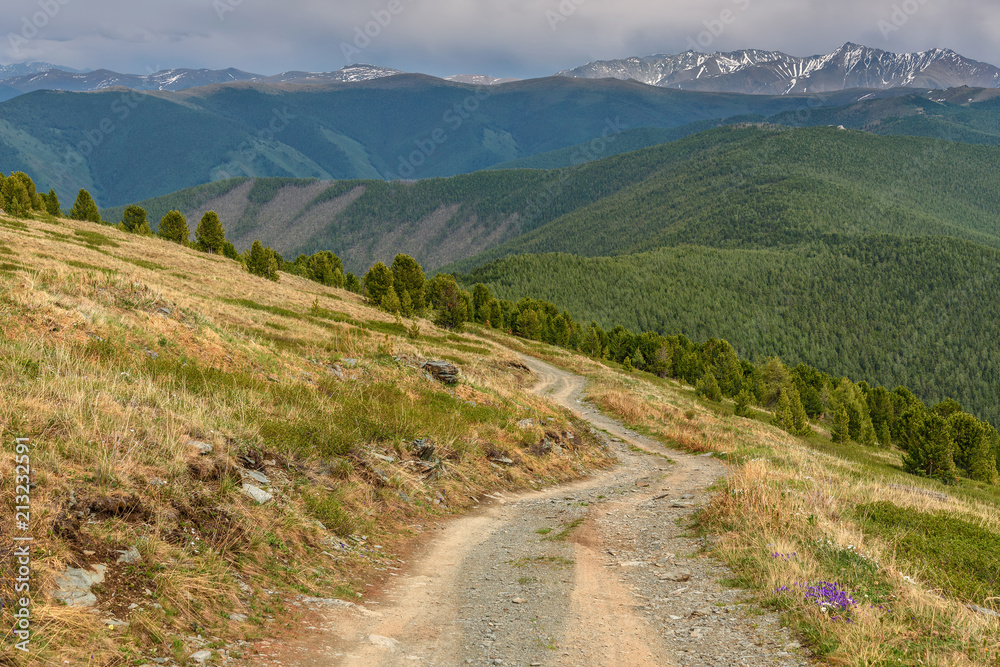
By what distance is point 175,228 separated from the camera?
A: 89375 mm

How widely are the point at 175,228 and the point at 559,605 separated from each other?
99856 mm

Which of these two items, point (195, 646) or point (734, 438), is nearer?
point (195, 646)

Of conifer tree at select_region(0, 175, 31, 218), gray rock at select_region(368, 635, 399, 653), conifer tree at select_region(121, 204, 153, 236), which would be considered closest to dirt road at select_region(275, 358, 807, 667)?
gray rock at select_region(368, 635, 399, 653)

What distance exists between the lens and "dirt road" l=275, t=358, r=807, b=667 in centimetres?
660

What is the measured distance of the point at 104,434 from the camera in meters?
7.60

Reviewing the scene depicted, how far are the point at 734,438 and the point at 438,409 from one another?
22.1 m

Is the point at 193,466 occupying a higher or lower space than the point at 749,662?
higher

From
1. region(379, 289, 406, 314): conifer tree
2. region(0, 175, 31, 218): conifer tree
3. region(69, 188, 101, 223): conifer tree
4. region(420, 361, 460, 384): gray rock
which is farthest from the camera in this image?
region(69, 188, 101, 223): conifer tree

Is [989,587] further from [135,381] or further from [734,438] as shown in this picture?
[734,438]

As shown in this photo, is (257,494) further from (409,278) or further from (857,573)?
(409,278)

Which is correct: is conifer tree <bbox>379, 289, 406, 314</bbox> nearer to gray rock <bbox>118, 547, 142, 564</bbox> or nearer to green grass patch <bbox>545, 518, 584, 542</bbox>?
green grass patch <bbox>545, 518, 584, 542</bbox>

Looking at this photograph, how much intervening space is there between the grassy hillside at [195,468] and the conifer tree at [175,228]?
79.4 metres

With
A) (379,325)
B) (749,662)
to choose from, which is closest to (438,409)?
(749,662)

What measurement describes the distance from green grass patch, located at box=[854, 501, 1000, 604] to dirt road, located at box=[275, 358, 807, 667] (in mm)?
3407
